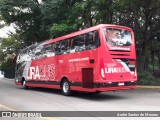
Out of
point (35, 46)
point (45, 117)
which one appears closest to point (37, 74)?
point (35, 46)

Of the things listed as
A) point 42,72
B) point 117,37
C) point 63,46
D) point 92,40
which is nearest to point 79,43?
point 92,40

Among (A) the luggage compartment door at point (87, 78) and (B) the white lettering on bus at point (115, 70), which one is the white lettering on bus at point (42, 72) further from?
(B) the white lettering on bus at point (115, 70)

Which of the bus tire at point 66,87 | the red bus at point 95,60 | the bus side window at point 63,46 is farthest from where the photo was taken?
the bus side window at point 63,46

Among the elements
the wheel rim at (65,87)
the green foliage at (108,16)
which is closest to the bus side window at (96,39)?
the wheel rim at (65,87)

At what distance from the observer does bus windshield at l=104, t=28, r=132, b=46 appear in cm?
1504

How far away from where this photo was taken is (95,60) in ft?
Result: 49.1

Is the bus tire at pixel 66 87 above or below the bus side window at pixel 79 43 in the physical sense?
below

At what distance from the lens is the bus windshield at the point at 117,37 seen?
1504 cm

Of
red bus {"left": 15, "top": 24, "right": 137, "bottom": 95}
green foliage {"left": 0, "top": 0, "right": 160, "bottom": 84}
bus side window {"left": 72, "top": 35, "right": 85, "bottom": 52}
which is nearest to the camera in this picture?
red bus {"left": 15, "top": 24, "right": 137, "bottom": 95}

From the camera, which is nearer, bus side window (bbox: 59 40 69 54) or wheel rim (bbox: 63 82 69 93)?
wheel rim (bbox: 63 82 69 93)

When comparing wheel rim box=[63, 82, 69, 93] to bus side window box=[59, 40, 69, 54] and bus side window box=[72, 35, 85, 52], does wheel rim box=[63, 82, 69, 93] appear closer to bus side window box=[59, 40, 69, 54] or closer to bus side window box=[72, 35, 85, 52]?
bus side window box=[59, 40, 69, 54]

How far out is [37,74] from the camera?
21.9 m

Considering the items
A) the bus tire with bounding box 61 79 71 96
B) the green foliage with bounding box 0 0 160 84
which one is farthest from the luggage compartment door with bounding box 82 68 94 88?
the green foliage with bounding box 0 0 160 84

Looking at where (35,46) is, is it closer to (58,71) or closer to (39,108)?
(58,71)
